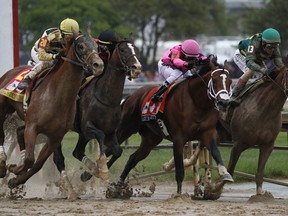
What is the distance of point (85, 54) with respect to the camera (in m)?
12.9

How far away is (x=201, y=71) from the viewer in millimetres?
14062

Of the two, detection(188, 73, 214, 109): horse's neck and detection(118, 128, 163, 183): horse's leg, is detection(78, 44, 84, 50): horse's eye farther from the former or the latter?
detection(118, 128, 163, 183): horse's leg

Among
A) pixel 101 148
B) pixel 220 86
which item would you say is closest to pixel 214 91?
pixel 220 86

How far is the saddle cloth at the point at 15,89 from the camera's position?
1403 cm

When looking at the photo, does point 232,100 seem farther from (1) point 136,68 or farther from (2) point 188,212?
(2) point 188,212

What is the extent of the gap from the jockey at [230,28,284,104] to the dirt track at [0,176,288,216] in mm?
1599

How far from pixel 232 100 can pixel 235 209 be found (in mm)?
2389

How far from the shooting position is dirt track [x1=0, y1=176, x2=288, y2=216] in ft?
39.3

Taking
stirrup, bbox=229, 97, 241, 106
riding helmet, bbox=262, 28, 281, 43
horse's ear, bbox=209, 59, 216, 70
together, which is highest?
riding helmet, bbox=262, 28, 281, 43

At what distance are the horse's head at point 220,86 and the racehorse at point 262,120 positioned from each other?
23.8 inches

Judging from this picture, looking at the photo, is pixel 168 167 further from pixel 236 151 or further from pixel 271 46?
pixel 271 46

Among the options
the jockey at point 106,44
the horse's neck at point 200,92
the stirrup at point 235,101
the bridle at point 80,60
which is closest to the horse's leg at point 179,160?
the horse's neck at point 200,92

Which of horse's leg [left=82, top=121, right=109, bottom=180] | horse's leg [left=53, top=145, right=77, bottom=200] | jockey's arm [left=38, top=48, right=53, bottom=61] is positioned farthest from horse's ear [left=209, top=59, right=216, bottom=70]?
horse's leg [left=53, top=145, right=77, bottom=200]

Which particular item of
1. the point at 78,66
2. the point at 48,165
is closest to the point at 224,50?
the point at 48,165
